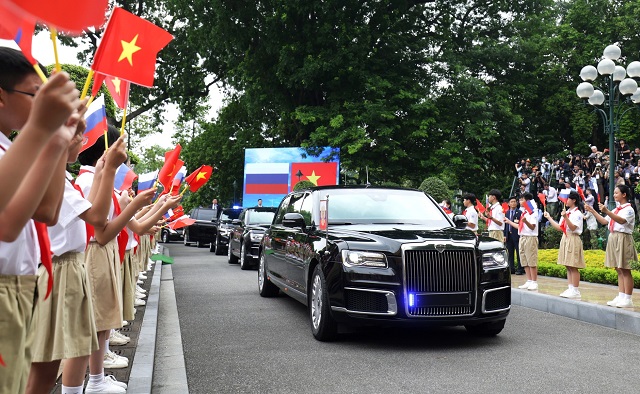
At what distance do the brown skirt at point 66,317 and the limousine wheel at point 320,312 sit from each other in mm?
3713

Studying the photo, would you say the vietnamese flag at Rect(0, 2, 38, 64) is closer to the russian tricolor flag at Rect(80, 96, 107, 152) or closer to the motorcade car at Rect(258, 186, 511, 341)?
the russian tricolor flag at Rect(80, 96, 107, 152)

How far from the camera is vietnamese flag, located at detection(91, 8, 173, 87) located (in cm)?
276

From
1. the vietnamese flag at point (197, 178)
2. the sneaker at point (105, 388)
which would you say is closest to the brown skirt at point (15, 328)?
the sneaker at point (105, 388)

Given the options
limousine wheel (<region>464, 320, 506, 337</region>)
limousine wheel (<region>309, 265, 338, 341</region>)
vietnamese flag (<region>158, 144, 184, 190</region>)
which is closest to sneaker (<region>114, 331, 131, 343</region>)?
limousine wheel (<region>309, 265, 338, 341</region>)

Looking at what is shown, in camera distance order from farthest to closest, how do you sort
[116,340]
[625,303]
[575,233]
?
[575,233]
[625,303]
[116,340]

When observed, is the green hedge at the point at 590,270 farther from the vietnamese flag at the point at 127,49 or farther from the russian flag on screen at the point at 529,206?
the vietnamese flag at the point at 127,49

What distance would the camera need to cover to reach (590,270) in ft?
41.7

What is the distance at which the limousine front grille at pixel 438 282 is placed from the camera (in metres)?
6.47

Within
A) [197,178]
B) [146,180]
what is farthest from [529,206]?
[146,180]

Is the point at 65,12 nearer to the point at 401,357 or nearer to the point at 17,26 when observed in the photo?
the point at 17,26

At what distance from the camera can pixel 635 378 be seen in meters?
5.41

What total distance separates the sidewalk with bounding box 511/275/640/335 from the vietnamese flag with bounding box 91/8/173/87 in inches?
271

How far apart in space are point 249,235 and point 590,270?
8127mm

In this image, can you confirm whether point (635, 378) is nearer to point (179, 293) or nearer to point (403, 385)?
point (403, 385)
